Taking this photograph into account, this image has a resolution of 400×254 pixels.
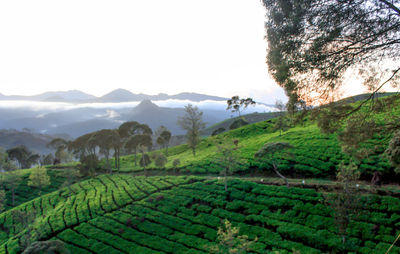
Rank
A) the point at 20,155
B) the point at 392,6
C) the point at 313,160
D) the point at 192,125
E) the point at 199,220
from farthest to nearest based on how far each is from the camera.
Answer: the point at 20,155 < the point at 192,125 < the point at 313,160 < the point at 199,220 < the point at 392,6

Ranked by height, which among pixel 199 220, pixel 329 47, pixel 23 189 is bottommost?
pixel 23 189

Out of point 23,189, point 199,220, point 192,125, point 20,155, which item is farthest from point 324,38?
point 20,155

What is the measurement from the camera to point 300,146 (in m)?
48.1

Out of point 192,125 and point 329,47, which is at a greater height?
point 329,47

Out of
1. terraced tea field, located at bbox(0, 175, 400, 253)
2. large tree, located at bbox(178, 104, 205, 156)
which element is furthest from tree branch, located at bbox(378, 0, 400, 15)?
large tree, located at bbox(178, 104, 205, 156)

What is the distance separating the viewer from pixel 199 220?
30.8 m

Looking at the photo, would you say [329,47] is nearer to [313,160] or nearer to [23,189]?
[313,160]

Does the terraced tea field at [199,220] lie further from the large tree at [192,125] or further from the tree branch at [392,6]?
the large tree at [192,125]

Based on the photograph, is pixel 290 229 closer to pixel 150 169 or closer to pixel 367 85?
pixel 367 85

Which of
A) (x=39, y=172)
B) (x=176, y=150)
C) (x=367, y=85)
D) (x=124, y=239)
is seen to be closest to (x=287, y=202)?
(x=367, y=85)

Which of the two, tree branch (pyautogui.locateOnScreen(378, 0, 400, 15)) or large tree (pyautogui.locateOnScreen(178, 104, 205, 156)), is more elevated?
tree branch (pyautogui.locateOnScreen(378, 0, 400, 15))

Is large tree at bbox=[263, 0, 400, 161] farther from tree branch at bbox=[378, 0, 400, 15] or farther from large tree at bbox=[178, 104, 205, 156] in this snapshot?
large tree at bbox=[178, 104, 205, 156]

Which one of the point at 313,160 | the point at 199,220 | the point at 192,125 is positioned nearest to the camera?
the point at 199,220

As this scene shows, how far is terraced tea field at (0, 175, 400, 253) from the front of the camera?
2261 cm
